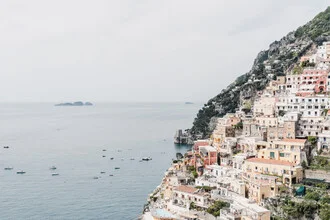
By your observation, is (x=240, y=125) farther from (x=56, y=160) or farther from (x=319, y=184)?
(x=56, y=160)

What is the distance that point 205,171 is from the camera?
161ft

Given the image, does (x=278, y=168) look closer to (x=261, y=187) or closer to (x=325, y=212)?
(x=261, y=187)

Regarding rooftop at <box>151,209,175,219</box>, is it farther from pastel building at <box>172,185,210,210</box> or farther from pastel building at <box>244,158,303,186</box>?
pastel building at <box>244,158,303,186</box>

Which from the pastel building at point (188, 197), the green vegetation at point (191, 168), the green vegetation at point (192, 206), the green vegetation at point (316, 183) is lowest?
the green vegetation at point (192, 206)

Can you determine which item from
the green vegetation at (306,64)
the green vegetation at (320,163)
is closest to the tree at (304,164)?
the green vegetation at (320,163)

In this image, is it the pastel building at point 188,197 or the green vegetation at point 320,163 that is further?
the pastel building at point 188,197

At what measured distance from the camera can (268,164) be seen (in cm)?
4147

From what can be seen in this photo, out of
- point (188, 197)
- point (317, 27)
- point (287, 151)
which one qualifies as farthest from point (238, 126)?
point (317, 27)

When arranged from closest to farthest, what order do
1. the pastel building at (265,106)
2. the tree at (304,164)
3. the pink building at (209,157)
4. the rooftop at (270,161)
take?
the rooftop at (270,161), the tree at (304,164), the pink building at (209,157), the pastel building at (265,106)

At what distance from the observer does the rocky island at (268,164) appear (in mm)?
36719

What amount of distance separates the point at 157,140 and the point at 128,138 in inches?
475

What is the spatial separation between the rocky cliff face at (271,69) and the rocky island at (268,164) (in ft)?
27.3

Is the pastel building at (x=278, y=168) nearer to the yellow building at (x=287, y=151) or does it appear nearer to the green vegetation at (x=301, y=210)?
the yellow building at (x=287, y=151)

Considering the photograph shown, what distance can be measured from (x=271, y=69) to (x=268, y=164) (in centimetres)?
4143
